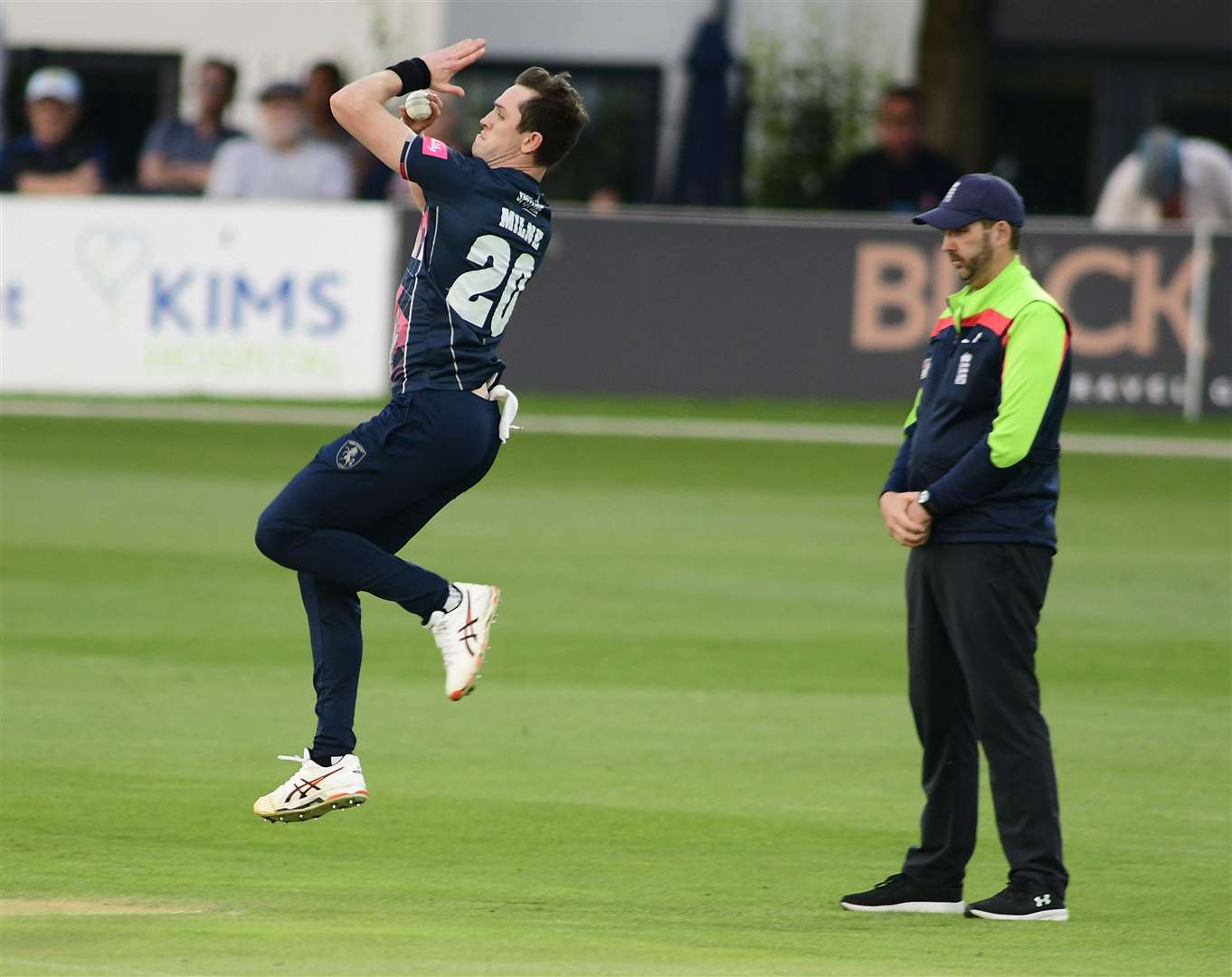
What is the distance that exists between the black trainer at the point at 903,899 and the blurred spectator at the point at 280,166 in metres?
14.5

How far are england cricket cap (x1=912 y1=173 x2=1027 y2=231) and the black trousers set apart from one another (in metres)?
0.98

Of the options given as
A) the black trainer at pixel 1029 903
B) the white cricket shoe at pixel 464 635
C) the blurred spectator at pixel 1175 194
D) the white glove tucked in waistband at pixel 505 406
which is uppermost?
the blurred spectator at pixel 1175 194

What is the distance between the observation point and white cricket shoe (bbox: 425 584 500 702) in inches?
274

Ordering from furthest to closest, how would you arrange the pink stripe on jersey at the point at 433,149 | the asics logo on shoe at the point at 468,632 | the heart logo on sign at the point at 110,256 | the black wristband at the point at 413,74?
the heart logo on sign at the point at 110,256 → the asics logo on shoe at the point at 468,632 → the black wristband at the point at 413,74 → the pink stripe on jersey at the point at 433,149

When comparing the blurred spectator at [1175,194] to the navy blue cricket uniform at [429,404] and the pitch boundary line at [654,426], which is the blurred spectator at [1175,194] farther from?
the navy blue cricket uniform at [429,404]

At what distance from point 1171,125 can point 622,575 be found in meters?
20.5

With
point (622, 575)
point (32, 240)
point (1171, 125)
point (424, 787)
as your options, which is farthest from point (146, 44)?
point (424, 787)

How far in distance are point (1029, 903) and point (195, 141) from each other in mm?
15964

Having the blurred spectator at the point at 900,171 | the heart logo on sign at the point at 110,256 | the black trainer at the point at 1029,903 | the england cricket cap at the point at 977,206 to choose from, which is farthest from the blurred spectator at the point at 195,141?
the black trainer at the point at 1029,903

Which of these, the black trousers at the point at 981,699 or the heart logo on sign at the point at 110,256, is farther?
the heart logo on sign at the point at 110,256

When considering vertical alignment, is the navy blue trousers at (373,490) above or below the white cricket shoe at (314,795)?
above

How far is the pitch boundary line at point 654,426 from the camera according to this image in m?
19.7

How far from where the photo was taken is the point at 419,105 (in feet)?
22.6

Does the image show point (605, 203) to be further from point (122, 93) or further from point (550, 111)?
point (550, 111)
